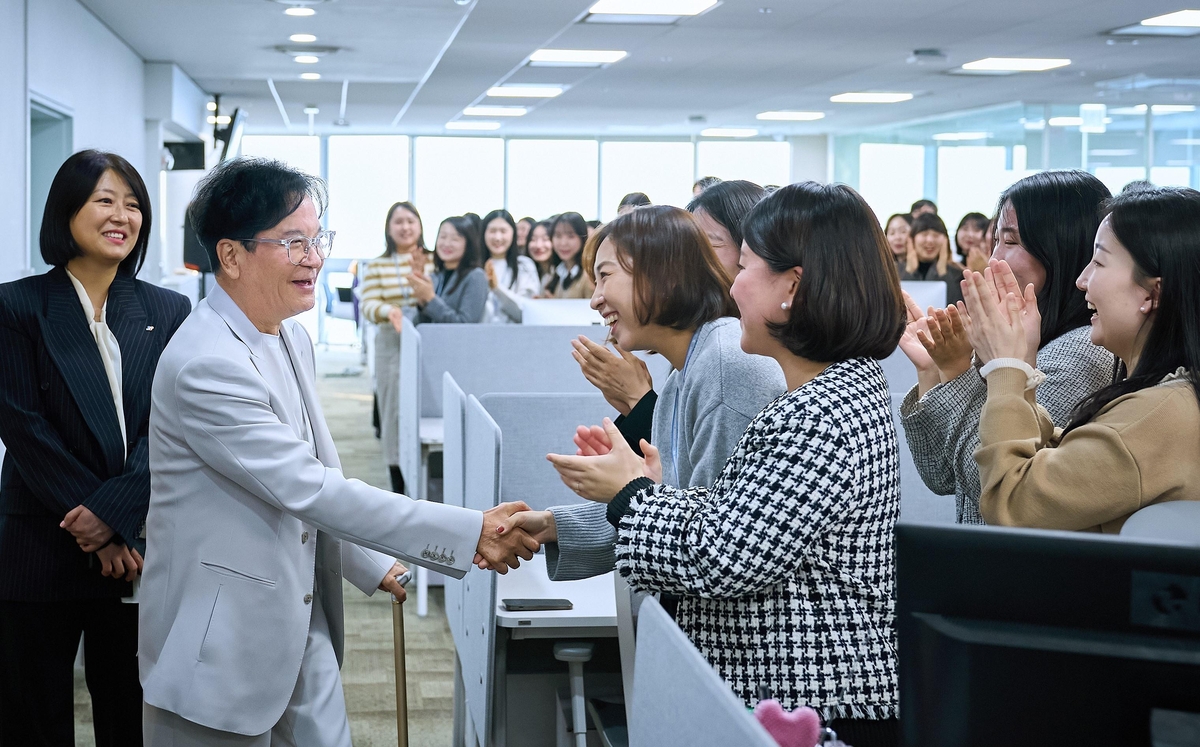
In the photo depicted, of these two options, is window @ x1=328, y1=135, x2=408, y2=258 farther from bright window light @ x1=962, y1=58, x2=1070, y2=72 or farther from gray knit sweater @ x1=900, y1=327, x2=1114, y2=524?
gray knit sweater @ x1=900, y1=327, x2=1114, y2=524

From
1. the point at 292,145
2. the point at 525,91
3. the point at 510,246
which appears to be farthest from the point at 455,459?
the point at 292,145

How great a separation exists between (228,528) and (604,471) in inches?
23.7

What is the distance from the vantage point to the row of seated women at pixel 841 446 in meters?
1.28

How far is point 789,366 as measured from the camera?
1.43 m

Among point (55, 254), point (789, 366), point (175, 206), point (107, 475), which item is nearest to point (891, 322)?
point (789, 366)

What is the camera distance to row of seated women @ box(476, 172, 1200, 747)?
1.28 meters

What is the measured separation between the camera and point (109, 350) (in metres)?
2.33

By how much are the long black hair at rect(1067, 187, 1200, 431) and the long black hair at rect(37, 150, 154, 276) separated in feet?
6.40

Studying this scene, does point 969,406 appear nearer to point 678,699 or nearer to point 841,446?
point 841,446

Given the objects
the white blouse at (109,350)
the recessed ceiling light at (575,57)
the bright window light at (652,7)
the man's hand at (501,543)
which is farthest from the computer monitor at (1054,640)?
the recessed ceiling light at (575,57)

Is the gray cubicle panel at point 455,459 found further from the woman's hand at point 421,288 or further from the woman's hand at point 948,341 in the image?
the woman's hand at point 421,288

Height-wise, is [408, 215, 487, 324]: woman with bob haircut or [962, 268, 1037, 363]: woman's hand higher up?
[408, 215, 487, 324]: woman with bob haircut

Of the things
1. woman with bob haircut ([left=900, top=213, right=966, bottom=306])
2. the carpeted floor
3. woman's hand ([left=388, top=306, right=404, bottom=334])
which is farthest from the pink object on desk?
woman with bob haircut ([left=900, top=213, right=966, bottom=306])

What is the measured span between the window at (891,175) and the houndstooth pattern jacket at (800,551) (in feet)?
41.9
